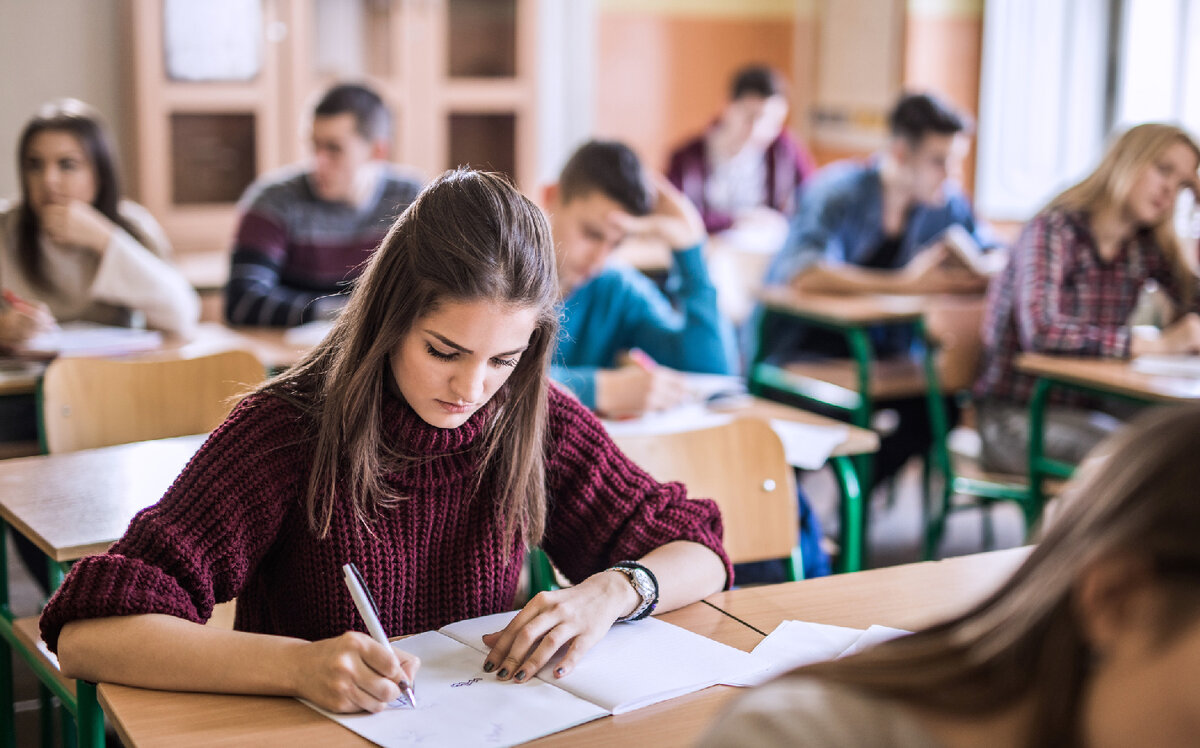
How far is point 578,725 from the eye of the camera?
1113mm

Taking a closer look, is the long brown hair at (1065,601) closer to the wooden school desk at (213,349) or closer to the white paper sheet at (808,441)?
the white paper sheet at (808,441)

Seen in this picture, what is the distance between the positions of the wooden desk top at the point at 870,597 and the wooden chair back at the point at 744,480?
0.90 feet

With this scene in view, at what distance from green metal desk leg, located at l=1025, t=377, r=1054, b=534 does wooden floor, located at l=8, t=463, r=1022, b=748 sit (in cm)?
56

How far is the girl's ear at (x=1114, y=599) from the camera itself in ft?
2.06

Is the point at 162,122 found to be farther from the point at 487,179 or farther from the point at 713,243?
the point at 487,179

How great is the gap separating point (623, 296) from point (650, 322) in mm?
95

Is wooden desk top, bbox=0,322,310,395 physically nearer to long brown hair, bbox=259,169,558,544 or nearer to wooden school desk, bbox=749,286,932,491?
long brown hair, bbox=259,169,558,544

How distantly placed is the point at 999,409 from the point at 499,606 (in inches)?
81.7

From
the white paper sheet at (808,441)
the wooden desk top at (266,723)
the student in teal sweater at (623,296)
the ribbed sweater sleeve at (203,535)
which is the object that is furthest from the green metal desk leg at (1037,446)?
the ribbed sweater sleeve at (203,535)

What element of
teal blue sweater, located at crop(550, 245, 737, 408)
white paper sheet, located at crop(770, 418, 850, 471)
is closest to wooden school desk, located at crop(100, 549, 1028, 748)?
white paper sheet, located at crop(770, 418, 850, 471)

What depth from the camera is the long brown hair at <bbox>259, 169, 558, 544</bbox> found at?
1.28 metres

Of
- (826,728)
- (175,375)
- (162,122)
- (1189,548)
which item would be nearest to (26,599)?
(175,375)

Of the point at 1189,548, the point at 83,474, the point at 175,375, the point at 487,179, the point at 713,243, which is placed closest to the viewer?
the point at 1189,548

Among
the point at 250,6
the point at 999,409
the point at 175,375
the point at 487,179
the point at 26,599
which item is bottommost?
the point at 26,599
